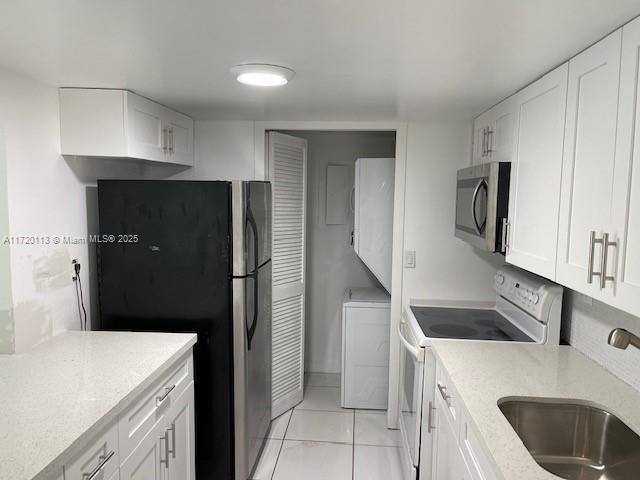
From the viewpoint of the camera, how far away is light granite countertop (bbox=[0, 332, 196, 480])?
1.18 metres

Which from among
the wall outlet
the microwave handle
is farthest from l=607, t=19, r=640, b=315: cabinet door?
the wall outlet

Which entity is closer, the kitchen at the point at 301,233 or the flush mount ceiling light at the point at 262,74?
the kitchen at the point at 301,233

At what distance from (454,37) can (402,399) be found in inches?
88.8

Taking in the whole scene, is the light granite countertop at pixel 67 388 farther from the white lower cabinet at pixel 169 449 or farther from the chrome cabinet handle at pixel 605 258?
the chrome cabinet handle at pixel 605 258

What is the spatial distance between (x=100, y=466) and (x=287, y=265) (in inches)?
78.0

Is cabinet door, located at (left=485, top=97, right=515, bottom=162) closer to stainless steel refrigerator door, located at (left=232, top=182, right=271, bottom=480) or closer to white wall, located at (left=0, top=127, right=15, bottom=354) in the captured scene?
stainless steel refrigerator door, located at (left=232, top=182, right=271, bottom=480)

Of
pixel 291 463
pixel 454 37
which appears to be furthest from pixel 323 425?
pixel 454 37

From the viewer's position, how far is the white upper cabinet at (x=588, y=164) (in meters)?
1.33

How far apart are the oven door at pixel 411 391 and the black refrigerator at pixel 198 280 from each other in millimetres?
880

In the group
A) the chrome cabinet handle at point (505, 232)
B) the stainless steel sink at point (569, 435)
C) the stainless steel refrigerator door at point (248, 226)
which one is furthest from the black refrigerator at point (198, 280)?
the stainless steel sink at point (569, 435)

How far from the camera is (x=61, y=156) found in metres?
2.19

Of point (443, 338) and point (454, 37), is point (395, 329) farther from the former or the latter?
point (454, 37)

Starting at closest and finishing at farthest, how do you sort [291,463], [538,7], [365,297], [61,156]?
[538,7] < [61,156] < [291,463] < [365,297]

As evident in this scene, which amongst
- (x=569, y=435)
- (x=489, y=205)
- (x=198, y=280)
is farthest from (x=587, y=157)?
(x=198, y=280)
